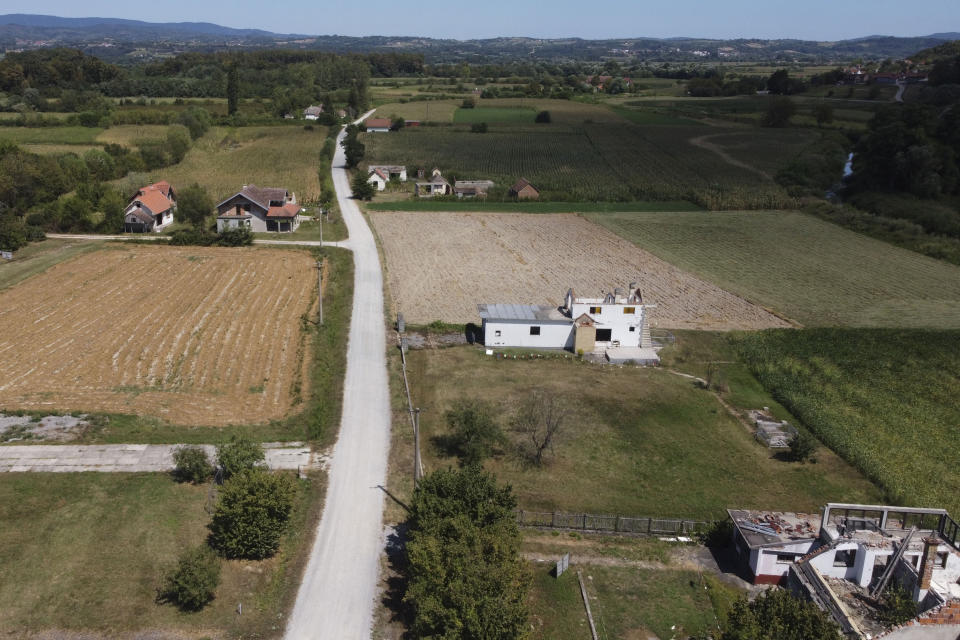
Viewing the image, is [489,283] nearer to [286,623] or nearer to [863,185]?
[286,623]

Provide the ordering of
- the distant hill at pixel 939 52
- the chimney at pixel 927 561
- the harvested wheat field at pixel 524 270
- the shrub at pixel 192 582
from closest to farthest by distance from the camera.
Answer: the chimney at pixel 927 561 → the shrub at pixel 192 582 → the harvested wheat field at pixel 524 270 → the distant hill at pixel 939 52

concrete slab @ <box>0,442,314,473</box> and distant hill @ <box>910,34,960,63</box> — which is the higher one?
distant hill @ <box>910,34,960,63</box>

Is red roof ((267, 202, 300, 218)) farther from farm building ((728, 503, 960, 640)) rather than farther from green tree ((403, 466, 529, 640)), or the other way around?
farm building ((728, 503, 960, 640))

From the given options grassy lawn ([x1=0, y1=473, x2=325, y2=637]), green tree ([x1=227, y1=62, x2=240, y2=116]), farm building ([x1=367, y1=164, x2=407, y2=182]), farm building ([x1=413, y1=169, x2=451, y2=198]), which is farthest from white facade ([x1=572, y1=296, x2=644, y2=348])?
green tree ([x1=227, y1=62, x2=240, y2=116])

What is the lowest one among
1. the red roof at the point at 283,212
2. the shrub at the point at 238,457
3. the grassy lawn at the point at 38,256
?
the grassy lawn at the point at 38,256

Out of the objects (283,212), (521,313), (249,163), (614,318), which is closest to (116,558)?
(521,313)

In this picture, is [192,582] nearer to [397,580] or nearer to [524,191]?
[397,580]

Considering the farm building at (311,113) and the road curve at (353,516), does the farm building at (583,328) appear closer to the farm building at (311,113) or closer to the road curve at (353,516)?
the road curve at (353,516)

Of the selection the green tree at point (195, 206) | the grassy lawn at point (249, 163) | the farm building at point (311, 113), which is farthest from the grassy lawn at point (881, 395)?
the farm building at point (311, 113)
